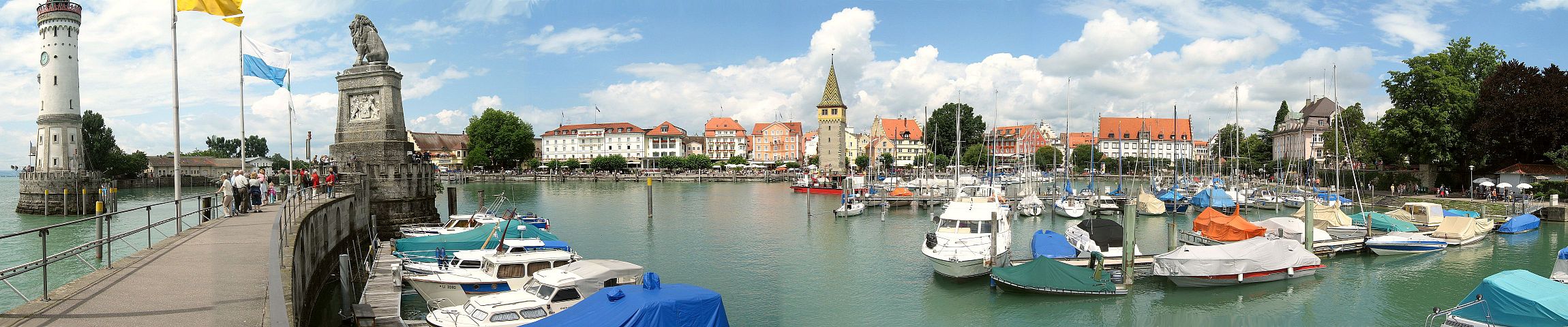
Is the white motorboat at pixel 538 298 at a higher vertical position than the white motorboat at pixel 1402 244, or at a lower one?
higher

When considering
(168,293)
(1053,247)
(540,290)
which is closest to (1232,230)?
(1053,247)

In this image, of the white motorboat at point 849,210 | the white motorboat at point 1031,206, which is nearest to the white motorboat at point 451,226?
the white motorboat at point 849,210

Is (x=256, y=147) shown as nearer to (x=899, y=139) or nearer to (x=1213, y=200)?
(x=899, y=139)

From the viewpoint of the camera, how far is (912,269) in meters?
24.9

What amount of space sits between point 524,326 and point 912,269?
14404mm

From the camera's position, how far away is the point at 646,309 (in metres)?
12.7

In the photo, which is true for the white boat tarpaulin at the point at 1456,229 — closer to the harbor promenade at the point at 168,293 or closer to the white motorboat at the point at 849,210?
the white motorboat at the point at 849,210

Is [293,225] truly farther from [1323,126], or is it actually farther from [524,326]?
[1323,126]

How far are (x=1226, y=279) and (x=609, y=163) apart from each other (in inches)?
3994

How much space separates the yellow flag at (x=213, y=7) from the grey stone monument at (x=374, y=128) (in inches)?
416

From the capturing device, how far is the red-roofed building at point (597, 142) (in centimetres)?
13112

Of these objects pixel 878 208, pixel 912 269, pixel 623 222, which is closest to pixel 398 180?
pixel 623 222

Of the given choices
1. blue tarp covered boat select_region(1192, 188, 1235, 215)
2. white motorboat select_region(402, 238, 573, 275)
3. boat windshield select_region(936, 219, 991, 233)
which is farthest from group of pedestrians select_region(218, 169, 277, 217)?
blue tarp covered boat select_region(1192, 188, 1235, 215)

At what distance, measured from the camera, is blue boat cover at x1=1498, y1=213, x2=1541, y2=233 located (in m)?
33.8
